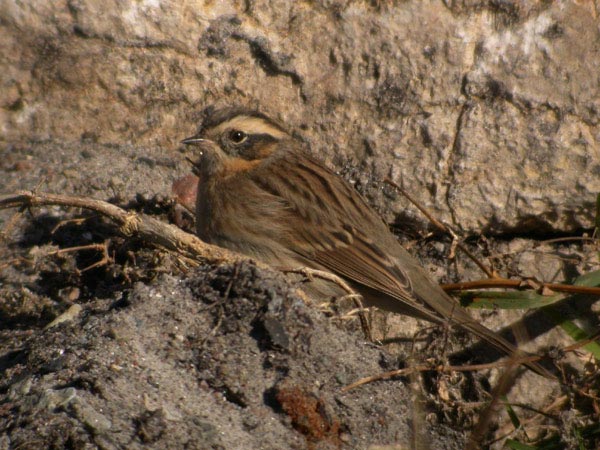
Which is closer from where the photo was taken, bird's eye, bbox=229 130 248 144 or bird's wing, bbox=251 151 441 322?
bird's wing, bbox=251 151 441 322

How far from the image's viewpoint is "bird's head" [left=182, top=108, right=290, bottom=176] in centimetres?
585

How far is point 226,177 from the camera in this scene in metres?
6.05

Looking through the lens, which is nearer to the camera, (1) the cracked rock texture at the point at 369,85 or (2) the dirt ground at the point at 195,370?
(2) the dirt ground at the point at 195,370

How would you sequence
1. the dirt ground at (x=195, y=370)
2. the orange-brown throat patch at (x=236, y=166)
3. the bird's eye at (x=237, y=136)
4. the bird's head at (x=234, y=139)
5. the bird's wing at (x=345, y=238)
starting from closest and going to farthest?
1. the dirt ground at (x=195, y=370)
2. the bird's wing at (x=345, y=238)
3. the bird's head at (x=234, y=139)
4. the bird's eye at (x=237, y=136)
5. the orange-brown throat patch at (x=236, y=166)

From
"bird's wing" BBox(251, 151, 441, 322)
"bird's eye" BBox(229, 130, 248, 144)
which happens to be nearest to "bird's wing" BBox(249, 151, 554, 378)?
"bird's wing" BBox(251, 151, 441, 322)

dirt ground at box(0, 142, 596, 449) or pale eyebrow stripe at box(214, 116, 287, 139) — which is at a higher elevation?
pale eyebrow stripe at box(214, 116, 287, 139)

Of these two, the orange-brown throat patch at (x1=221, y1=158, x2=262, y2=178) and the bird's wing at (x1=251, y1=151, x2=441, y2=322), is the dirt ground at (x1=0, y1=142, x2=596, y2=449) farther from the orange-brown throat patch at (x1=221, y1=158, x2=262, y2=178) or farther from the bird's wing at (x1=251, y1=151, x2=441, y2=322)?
the orange-brown throat patch at (x1=221, y1=158, x2=262, y2=178)

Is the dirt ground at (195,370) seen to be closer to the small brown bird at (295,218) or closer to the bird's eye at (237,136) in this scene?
the small brown bird at (295,218)

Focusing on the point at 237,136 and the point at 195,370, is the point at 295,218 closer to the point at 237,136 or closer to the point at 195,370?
the point at 237,136

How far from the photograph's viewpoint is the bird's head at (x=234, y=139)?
5852mm

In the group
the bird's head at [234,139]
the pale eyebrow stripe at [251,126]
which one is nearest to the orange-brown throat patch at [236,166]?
the bird's head at [234,139]

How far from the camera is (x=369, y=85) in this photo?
5.79 meters

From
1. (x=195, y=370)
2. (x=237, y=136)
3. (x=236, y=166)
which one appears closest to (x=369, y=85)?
(x=237, y=136)

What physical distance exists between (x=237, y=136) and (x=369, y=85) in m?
0.97
